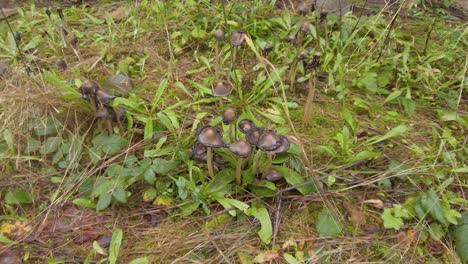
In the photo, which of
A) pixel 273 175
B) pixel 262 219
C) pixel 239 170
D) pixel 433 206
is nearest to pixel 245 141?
pixel 239 170

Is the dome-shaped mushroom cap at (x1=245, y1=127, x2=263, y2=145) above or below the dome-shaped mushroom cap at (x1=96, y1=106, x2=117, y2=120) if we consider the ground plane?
above

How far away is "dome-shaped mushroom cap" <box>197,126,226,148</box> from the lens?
7.49 ft

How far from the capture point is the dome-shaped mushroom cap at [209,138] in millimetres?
2283

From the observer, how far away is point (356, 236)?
8.05 ft

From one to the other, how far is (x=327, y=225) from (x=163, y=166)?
116 cm

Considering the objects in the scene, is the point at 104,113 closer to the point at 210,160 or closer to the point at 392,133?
the point at 210,160

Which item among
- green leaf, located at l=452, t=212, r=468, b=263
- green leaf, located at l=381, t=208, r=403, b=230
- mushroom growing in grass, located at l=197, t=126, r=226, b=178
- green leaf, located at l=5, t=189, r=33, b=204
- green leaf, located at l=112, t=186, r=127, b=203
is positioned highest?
mushroom growing in grass, located at l=197, t=126, r=226, b=178

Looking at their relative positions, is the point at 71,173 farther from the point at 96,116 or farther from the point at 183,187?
the point at 183,187

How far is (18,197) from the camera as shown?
2.59 metres

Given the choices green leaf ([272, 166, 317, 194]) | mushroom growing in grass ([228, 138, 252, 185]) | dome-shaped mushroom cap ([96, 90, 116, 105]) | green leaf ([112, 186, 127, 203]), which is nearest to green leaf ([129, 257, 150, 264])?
green leaf ([112, 186, 127, 203])

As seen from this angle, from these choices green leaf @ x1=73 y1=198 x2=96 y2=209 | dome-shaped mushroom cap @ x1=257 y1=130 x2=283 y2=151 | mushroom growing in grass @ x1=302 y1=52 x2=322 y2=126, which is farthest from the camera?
mushroom growing in grass @ x1=302 y1=52 x2=322 y2=126

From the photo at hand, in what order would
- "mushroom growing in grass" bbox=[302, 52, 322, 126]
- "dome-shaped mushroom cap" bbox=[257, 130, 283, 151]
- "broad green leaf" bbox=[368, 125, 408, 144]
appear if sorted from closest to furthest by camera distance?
1. "dome-shaped mushroom cap" bbox=[257, 130, 283, 151]
2. "broad green leaf" bbox=[368, 125, 408, 144]
3. "mushroom growing in grass" bbox=[302, 52, 322, 126]

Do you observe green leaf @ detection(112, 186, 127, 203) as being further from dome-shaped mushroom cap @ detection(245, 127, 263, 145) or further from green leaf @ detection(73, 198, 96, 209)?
dome-shaped mushroom cap @ detection(245, 127, 263, 145)

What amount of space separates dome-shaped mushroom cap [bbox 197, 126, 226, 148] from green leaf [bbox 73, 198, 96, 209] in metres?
0.90
